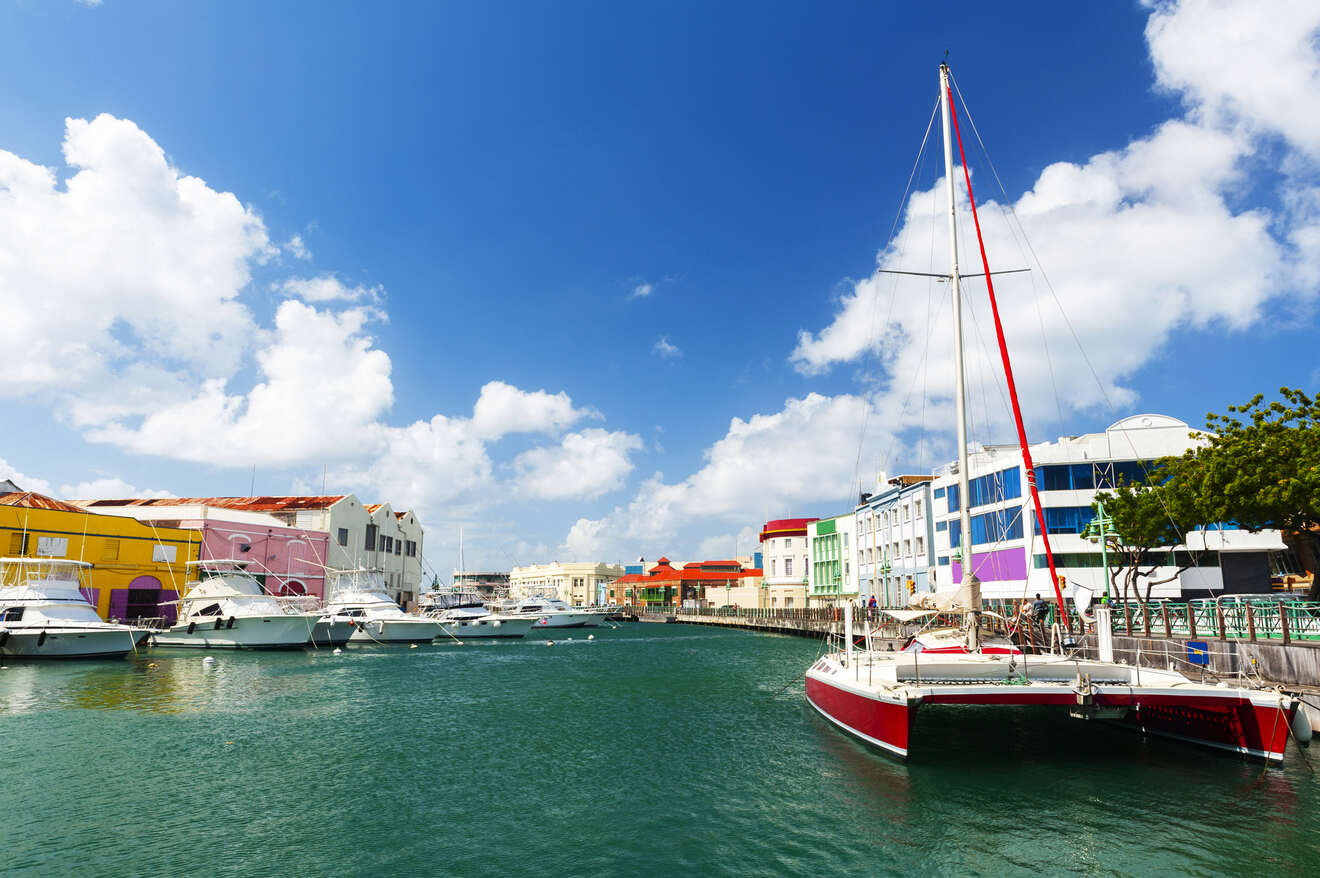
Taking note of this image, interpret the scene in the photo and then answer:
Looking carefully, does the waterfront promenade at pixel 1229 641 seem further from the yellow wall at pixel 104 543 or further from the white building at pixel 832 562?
the white building at pixel 832 562

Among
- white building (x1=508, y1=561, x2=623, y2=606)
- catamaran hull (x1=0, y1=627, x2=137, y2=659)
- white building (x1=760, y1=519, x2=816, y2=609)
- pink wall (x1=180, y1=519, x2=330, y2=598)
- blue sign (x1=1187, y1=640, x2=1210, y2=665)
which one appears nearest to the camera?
blue sign (x1=1187, y1=640, x2=1210, y2=665)

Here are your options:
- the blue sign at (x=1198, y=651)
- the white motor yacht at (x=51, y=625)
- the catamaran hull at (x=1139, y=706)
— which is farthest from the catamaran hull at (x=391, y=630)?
the blue sign at (x=1198, y=651)

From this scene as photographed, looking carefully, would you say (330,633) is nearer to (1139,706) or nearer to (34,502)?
(34,502)

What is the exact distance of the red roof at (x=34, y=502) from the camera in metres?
53.0

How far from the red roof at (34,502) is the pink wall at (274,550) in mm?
9762

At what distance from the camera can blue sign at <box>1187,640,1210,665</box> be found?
72.1ft

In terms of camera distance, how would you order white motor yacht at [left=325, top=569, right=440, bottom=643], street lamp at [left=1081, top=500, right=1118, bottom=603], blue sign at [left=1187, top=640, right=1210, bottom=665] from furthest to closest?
1. white motor yacht at [left=325, top=569, right=440, bottom=643]
2. street lamp at [left=1081, top=500, right=1118, bottom=603]
3. blue sign at [left=1187, top=640, right=1210, bottom=665]

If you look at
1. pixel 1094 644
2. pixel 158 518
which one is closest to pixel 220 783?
pixel 1094 644

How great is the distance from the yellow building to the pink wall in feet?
8.14

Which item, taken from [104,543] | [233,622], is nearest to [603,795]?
[233,622]

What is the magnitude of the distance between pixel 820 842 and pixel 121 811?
13.8 meters

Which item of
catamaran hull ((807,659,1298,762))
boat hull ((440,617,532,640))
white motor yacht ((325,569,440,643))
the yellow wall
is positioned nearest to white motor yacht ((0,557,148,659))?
the yellow wall

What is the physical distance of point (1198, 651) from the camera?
71.6 feet

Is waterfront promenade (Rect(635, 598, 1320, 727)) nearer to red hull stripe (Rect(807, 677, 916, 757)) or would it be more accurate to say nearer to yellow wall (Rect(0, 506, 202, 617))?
red hull stripe (Rect(807, 677, 916, 757))
